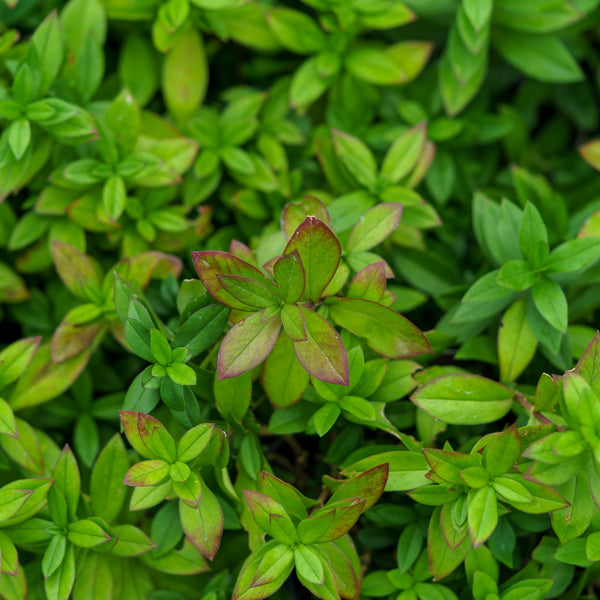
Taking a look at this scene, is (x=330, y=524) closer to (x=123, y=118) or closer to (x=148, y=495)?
(x=148, y=495)

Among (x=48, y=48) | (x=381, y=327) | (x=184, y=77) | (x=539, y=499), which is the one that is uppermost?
(x=48, y=48)

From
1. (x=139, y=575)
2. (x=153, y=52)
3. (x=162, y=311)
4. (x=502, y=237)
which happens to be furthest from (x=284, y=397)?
(x=153, y=52)

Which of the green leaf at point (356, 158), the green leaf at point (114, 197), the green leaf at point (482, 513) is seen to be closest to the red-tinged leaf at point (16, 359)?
the green leaf at point (114, 197)

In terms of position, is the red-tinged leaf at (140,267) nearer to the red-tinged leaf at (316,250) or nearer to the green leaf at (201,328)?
the green leaf at (201,328)

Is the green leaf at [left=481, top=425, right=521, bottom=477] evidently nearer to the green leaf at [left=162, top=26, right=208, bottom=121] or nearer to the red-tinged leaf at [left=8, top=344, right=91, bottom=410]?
the red-tinged leaf at [left=8, top=344, right=91, bottom=410]

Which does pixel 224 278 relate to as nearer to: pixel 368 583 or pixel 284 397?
pixel 284 397

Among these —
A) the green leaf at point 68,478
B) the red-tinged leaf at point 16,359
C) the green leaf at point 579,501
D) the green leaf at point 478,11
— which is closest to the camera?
the green leaf at point 579,501

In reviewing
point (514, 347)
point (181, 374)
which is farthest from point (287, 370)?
point (514, 347)
